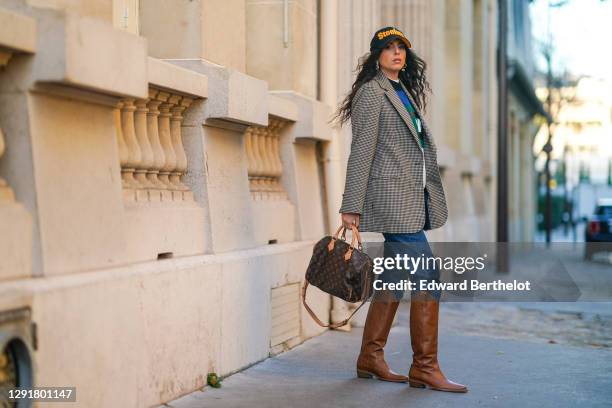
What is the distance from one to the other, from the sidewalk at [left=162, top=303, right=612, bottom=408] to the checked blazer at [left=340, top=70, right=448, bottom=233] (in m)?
0.98

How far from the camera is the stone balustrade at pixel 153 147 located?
6.12 m

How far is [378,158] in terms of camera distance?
269 inches

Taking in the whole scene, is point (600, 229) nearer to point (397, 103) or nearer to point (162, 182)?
point (397, 103)

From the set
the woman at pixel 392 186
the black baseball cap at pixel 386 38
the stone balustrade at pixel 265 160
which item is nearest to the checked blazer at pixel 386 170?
the woman at pixel 392 186

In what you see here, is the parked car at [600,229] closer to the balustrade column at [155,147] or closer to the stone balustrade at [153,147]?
the stone balustrade at [153,147]

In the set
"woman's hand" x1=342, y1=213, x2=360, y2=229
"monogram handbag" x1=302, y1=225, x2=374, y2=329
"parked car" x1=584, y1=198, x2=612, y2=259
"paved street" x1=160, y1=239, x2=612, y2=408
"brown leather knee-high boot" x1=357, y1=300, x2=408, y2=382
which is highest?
"woman's hand" x1=342, y1=213, x2=360, y2=229

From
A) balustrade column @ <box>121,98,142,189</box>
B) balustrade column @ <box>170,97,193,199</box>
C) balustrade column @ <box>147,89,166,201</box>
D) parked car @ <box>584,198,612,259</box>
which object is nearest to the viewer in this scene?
balustrade column @ <box>121,98,142,189</box>

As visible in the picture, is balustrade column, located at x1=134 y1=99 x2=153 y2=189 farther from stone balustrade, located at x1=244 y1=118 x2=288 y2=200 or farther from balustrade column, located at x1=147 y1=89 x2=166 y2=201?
stone balustrade, located at x1=244 y1=118 x2=288 y2=200

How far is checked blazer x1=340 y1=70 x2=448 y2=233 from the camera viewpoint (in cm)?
668

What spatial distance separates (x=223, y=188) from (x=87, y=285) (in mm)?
2238

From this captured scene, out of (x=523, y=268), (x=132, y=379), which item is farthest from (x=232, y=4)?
(x=523, y=268)

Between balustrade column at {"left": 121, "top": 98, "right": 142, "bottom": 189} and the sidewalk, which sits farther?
the sidewalk

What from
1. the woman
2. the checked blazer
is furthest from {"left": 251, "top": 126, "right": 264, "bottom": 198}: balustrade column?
the checked blazer

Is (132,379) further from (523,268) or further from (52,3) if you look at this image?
(523,268)
